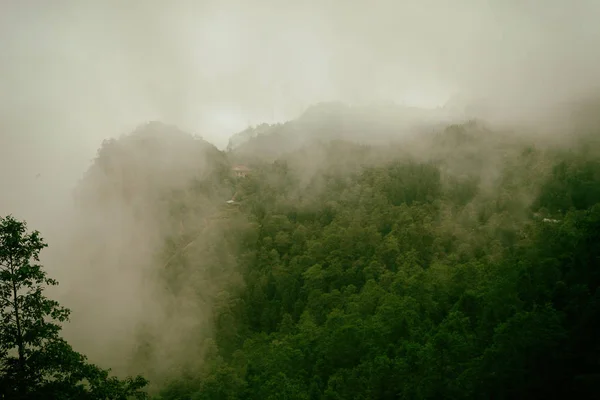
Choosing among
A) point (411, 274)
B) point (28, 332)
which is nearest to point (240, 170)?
point (411, 274)

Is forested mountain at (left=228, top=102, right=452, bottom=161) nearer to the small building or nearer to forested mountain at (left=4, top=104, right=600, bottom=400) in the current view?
forested mountain at (left=4, top=104, right=600, bottom=400)

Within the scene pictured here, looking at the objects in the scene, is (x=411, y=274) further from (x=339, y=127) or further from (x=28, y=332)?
(x=339, y=127)

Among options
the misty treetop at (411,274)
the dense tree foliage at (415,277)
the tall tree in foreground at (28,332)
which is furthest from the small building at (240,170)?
the tall tree in foreground at (28,332)

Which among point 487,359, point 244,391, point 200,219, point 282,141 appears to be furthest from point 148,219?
point 487,359

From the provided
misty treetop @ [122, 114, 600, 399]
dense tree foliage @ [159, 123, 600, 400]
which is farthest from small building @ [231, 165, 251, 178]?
dense tree foliage @ [159, 123, 600, 400]

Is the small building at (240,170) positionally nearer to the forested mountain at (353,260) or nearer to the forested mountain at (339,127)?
the forested mountain at (353,260)
